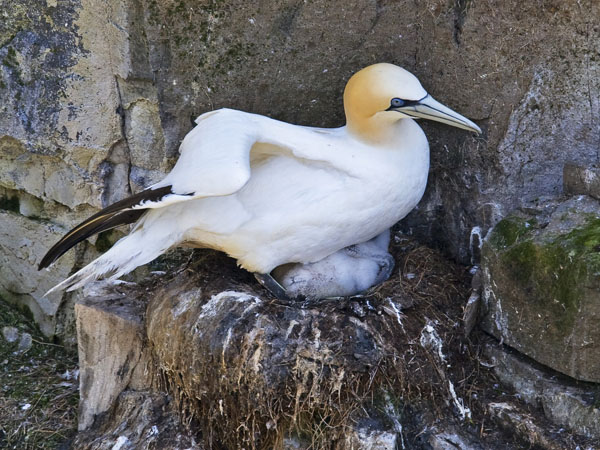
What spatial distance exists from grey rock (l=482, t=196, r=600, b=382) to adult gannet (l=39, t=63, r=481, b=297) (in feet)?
1.40

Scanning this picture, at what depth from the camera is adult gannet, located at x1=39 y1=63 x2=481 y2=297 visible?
3451mm

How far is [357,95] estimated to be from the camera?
3531 mm

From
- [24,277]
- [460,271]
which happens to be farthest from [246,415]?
[24,277]

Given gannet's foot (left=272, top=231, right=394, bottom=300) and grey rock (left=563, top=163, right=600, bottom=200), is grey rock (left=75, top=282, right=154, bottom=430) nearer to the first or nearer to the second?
gannet's foot (left=272, top=231, right=394, bottom=300)

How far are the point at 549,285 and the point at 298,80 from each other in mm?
1378

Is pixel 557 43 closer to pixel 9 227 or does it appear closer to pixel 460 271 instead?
pixel 460 271

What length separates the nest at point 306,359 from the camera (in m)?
3.29

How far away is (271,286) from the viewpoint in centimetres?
368

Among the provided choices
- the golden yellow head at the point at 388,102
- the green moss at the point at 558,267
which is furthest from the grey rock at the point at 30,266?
the green moss at the point at 558,267

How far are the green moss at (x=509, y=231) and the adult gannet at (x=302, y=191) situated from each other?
37 centimetres

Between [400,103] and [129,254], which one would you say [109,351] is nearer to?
[129,254]

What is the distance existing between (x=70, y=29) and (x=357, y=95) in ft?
4.21

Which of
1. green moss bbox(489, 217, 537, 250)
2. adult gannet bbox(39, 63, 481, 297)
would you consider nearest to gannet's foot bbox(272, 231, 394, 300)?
adult gannet bbox(39, 63, 481, 297)

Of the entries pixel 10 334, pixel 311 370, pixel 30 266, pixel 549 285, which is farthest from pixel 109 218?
pixel 549 285
